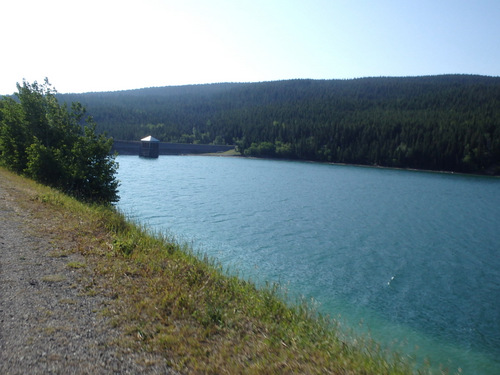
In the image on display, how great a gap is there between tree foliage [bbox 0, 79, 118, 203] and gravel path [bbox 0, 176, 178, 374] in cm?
1141

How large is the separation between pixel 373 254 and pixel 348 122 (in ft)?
348

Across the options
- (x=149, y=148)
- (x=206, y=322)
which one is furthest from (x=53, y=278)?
(x=149, y=148)

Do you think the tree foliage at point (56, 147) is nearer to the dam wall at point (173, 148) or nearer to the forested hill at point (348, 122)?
the forested hill at point (348, 122)

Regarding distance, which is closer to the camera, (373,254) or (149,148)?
(373,254)

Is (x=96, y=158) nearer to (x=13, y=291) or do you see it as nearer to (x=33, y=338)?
(x=13, y=291)

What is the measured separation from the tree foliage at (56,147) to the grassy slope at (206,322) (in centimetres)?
1067

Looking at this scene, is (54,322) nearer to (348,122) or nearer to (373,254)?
(373,254)

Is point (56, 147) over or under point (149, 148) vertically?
over

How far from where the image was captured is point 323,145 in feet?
358

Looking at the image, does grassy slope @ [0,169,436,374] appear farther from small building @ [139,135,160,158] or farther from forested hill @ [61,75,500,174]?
small building @ [139,135,160,158]

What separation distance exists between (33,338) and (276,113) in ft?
502

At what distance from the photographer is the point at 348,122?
11806 centimetres

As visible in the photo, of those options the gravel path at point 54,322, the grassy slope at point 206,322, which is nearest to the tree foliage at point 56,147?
the grassy slope at point 206,322

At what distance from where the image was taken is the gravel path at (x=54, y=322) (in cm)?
438
